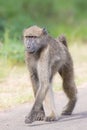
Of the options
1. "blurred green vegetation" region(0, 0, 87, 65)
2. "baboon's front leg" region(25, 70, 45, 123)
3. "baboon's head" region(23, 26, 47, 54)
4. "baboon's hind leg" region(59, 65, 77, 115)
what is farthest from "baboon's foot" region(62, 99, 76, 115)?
"blurred green vegetation" region(0, 0, 87, 65)

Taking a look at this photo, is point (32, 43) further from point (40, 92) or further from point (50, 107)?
point (50, 107)

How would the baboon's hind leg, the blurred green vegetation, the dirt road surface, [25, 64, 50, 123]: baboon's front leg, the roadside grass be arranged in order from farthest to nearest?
the blurred green vegetation
the roadside grass
the baboon's hind leg
[25, 64, 50, 123]: baboon's front leg
the dirt road surface

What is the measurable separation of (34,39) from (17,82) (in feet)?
10.8

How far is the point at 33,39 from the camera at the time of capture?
8.50 metres

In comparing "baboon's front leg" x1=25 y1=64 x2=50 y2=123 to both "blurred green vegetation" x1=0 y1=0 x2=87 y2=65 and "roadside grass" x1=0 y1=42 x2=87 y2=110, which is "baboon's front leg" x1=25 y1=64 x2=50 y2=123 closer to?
"roadside grass" x1=0 y1=42 x2=87 y2=110

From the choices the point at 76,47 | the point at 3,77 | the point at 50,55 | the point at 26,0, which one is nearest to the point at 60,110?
the point at 50,55

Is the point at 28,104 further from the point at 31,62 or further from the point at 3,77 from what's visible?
the point at 3,77

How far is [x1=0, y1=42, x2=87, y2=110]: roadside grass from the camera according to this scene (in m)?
10.1

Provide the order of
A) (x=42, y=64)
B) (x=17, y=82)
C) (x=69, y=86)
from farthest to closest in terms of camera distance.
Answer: (x=17, y=82) < (x=69, y=86) < (x=42, y=64)

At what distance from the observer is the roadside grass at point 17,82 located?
33.1ft

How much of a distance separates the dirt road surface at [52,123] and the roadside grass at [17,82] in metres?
0.33

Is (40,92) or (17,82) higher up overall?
(40,92)

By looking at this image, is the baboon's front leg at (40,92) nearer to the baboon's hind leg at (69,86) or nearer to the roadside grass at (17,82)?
the baboon's hind leg at (69,86)

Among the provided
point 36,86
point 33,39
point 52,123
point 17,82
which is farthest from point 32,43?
point 17,82
